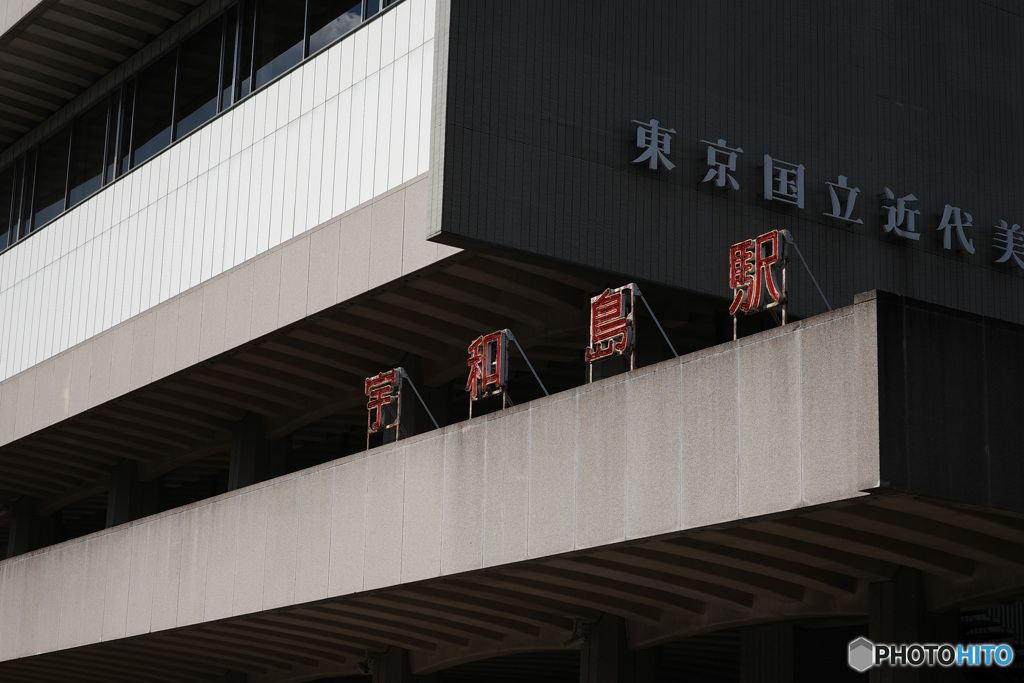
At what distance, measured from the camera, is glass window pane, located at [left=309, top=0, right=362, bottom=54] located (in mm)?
22828

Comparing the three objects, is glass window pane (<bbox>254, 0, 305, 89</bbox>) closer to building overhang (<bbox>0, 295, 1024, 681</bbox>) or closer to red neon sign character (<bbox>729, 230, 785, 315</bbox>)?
building overhang (<bbox>0, 295, 1024, 681</bbox>)

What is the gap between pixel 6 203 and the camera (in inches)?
1268

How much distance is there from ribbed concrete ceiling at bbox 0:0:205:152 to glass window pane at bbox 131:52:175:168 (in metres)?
0.64

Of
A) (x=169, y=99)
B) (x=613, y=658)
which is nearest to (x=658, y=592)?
(x=613, y=658)

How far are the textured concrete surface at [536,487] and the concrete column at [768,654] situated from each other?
280 inches

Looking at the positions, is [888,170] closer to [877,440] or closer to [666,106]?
[666,106]

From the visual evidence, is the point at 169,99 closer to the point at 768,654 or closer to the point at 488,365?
the point at 488,365

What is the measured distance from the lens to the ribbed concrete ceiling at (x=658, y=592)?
14.5 m

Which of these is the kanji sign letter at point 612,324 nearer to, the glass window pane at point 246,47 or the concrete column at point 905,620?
the concrete column at point 905,620

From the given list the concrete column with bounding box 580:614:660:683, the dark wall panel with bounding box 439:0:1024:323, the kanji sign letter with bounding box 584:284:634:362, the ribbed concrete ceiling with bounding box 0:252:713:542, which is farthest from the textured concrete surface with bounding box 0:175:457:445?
the concrete column with bounding box 580:614:660:683

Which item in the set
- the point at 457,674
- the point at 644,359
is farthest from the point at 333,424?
the point at 644,359

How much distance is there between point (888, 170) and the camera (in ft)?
73.6

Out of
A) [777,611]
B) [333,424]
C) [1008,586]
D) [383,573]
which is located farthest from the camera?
[333,424]

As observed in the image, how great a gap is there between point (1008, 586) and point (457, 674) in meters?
17.9
